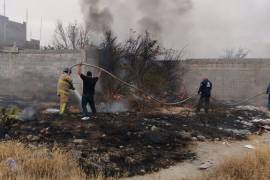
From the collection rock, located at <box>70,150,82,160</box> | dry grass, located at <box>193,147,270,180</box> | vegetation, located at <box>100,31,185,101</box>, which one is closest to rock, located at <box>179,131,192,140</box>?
dry grass, located at <box>193,147,270,180</box>

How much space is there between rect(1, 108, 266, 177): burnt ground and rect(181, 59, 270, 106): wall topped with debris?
14.8ft

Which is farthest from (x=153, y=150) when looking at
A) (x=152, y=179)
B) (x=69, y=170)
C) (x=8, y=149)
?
(x=8, y=149)

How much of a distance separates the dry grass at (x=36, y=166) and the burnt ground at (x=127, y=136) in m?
0.45

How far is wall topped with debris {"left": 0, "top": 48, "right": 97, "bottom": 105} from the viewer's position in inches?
560

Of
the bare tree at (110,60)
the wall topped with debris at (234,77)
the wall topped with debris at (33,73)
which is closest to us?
the wall topped with debris at (33,73)

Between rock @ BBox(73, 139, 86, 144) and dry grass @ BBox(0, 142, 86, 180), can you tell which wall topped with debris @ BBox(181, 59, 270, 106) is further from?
dry grass @ BBox(0, 142, 86, 180)

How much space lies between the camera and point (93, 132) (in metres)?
8.16

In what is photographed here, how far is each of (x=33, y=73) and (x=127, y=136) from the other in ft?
26.9

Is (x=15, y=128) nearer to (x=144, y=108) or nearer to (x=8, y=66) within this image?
(x=144, y=108)

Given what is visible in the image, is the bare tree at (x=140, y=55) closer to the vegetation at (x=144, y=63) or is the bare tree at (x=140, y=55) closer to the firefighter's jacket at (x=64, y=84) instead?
the vegetation at (x=144, y=63)

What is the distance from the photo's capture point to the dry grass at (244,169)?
489 centimetres

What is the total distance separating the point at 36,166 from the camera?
4926 mm

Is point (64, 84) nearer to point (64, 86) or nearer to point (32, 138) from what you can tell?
point (64, 86)

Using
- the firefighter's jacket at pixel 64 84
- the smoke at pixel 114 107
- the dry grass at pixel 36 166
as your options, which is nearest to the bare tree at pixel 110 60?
the smoke at pixel 114 107
